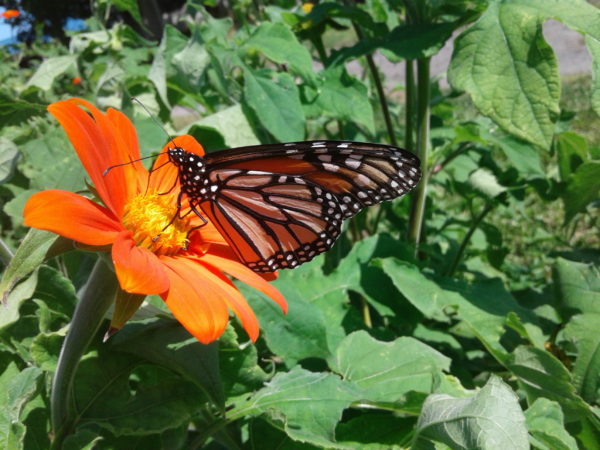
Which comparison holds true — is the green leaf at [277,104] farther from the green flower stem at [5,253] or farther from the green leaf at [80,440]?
the green leaf at [80,440]

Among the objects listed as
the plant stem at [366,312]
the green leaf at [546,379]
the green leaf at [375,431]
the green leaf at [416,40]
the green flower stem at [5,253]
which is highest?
the green leaf at [416,40]

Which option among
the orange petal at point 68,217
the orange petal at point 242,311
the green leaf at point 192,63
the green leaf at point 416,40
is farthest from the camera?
the green leaf at point 192,63

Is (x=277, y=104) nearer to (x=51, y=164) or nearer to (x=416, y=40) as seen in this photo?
(x=416, y=40)

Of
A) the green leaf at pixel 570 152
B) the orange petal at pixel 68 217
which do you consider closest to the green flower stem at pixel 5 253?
the orange petal at pixel 68 217

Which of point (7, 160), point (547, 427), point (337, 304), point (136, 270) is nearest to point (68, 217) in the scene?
point (136, 270)

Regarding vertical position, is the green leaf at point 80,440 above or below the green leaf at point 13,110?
below

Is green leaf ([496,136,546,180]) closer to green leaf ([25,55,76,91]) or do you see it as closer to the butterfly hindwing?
the butterfly hindwing

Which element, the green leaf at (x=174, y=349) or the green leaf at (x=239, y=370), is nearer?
Result: the green leaf at (x=174, y=349)
